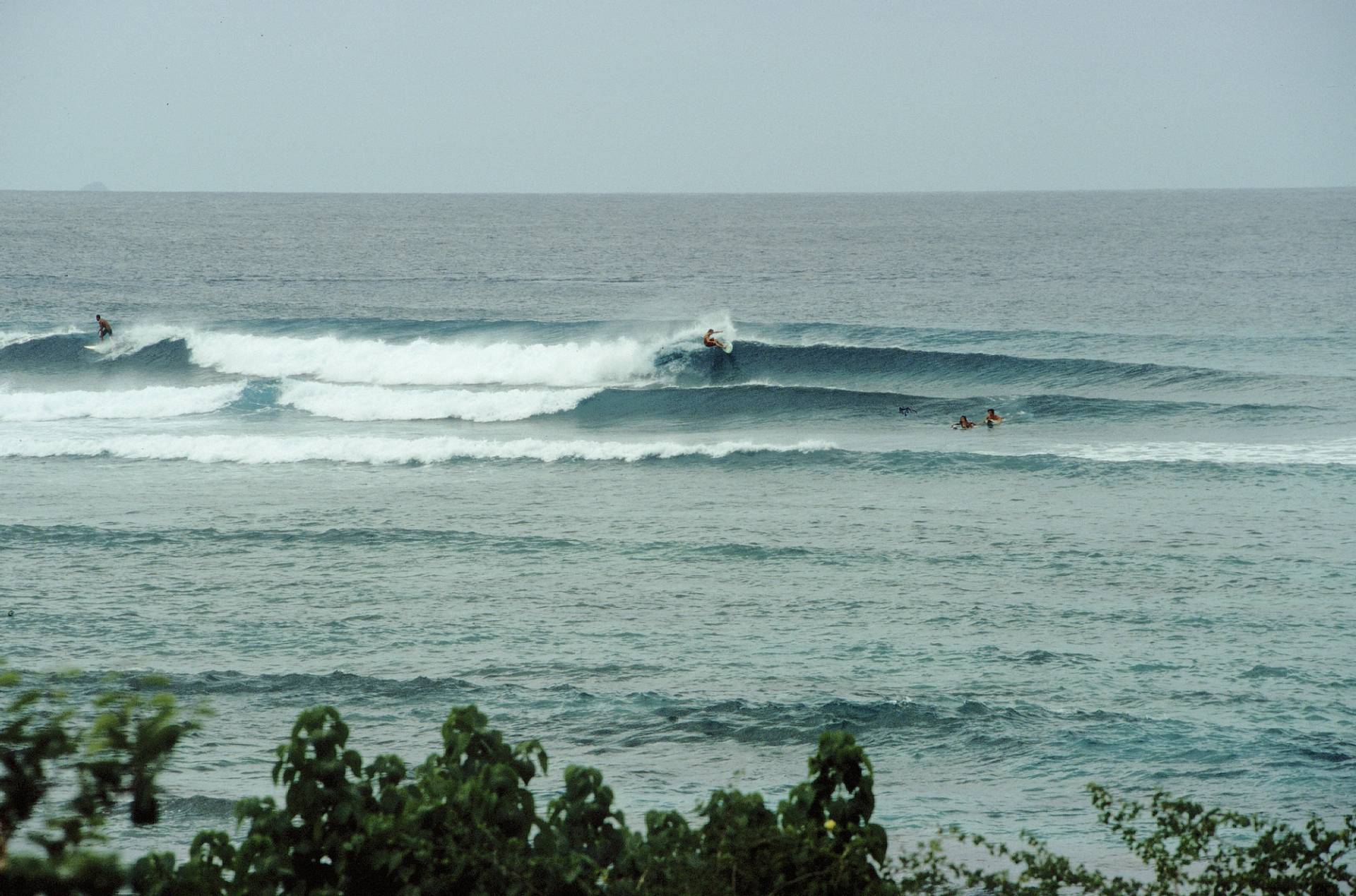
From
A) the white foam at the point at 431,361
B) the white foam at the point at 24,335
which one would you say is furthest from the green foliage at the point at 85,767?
the white foam at the point at 24,335

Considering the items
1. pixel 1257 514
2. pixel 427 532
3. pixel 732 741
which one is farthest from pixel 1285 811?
pixel 427 532

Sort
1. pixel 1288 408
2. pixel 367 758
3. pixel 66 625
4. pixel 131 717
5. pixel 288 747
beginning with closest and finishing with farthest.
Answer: pixel 131 717 → pixel 288 747 → pixel 367 758 → pixel 66 625 → pixel 1288 408

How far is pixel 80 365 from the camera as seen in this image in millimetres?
41625

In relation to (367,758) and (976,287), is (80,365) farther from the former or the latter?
(976,287)

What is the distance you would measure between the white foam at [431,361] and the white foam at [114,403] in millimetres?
5229

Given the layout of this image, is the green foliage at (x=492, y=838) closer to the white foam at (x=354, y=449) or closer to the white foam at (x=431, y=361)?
the white foam at (x=354, y=449)

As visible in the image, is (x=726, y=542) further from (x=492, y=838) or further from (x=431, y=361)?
(x=431, y=361)

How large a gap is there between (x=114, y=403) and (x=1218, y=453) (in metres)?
30.4

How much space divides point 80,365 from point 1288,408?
39.3 metres

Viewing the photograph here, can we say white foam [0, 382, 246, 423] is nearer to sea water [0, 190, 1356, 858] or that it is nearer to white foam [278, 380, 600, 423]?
sea water [0, 190, 1356, 858]

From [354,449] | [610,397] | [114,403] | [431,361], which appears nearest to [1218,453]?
[610,397]

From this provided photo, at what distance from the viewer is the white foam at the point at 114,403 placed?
3344 centimetres

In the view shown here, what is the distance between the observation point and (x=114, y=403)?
34781mm

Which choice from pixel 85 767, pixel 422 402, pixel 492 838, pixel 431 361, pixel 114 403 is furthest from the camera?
pixel 431 361
